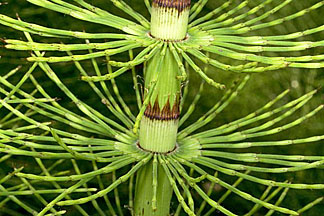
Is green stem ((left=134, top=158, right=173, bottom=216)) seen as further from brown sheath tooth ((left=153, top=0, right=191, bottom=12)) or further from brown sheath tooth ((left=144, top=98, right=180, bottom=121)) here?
brown sheath tooth ((left=153, top=0, right=191, bottom=12))

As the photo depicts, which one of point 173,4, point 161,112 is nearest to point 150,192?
point 161,112

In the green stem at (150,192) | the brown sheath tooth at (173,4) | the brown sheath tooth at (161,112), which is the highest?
the brown sheath tooth at (173,4)

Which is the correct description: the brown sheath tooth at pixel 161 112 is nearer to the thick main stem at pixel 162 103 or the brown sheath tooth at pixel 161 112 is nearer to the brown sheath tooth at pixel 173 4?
the thick main stem at pixel 162 103

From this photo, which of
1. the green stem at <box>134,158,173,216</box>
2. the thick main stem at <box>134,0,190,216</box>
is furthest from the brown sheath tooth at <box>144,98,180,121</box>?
the green stem at <box>134,158,173,216</box>

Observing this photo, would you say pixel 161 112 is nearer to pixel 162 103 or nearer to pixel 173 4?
pixel 162 103

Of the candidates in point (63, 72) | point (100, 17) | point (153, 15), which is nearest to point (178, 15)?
point (153, 15)

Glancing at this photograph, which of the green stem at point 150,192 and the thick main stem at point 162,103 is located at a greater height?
the thick main stem at point 162,103

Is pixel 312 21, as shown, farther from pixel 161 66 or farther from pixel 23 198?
pixel 23 198

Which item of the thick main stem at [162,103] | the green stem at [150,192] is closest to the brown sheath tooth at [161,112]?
the thick main stem at [162,103]
